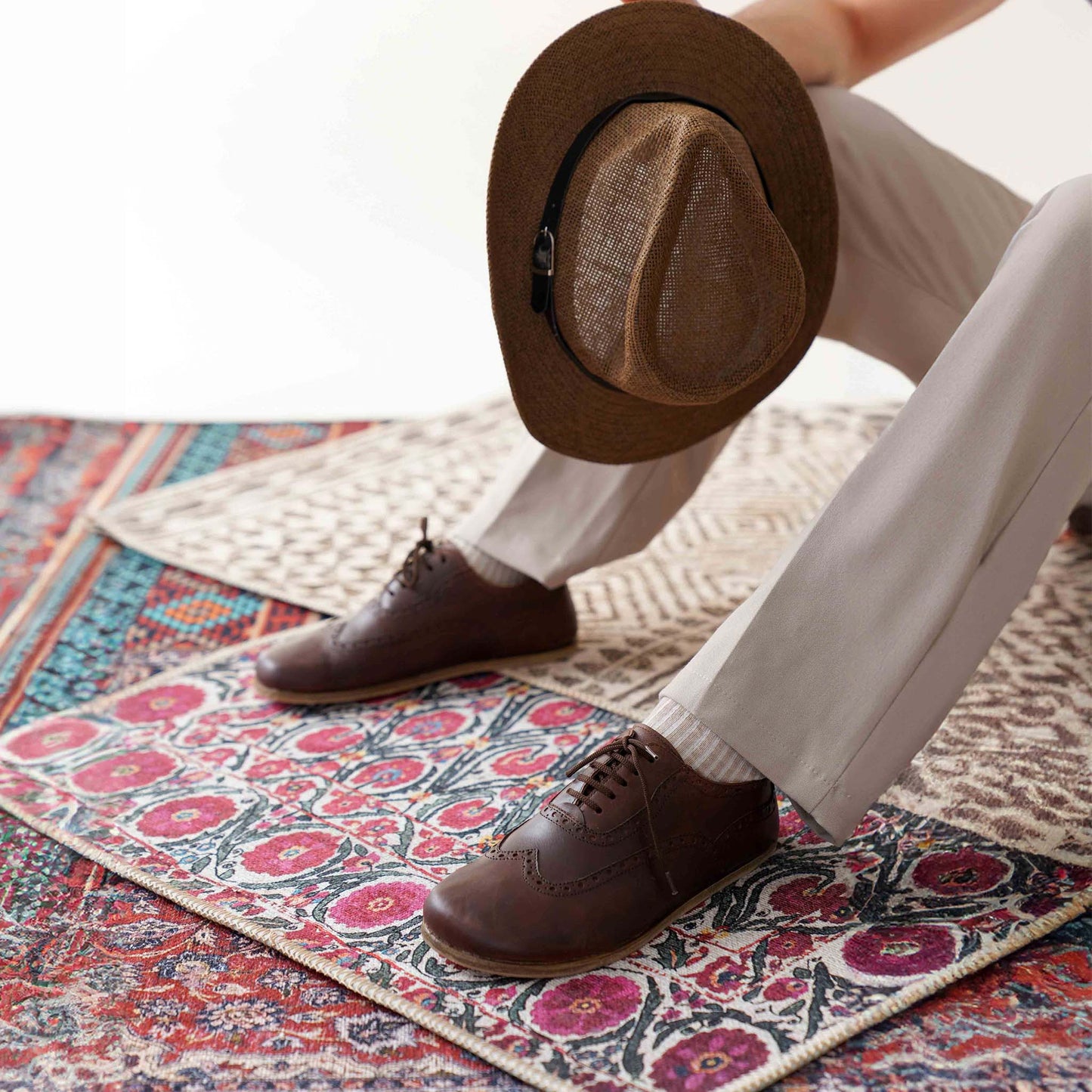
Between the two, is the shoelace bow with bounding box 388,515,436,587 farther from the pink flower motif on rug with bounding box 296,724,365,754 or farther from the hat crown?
the hat crown

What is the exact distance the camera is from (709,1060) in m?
0.91

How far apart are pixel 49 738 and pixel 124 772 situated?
0.48 feet

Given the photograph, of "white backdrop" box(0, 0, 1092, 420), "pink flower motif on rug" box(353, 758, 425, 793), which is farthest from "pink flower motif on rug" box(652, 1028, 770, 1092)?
"white backdrop" box(0, 0, 1092, 420)

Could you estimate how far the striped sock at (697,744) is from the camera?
1062 millimetres

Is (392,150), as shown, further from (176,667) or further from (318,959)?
(318,959)

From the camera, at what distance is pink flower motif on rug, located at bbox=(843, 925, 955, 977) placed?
0.99m

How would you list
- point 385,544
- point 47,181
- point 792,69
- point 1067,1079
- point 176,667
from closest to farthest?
point 1067,1079
point 792,69
point 176,667
point 385,544
point 47,181

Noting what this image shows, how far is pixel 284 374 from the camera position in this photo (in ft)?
10.2

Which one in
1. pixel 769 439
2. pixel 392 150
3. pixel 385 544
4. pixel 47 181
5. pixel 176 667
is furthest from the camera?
pixel 47 181

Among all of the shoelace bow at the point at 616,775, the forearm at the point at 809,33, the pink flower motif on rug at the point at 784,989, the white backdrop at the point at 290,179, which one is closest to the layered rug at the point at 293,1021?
the pink flower motif on rug at the point at 784,989

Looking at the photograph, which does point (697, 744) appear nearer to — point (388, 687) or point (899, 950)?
point (899, 950)

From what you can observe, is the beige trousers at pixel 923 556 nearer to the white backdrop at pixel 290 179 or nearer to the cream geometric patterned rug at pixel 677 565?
the cream geometric patterned rug at pixel 677 565

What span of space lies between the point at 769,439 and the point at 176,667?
127 centimetres

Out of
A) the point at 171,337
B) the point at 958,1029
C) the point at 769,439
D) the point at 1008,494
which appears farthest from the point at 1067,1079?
the point at 171,337
